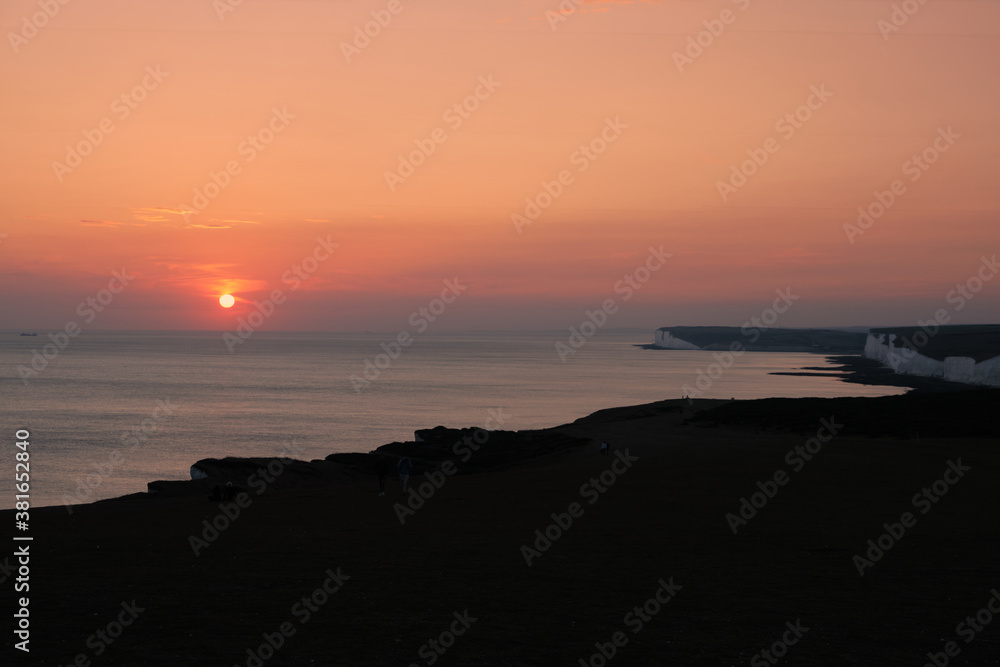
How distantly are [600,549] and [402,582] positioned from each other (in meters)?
5.66

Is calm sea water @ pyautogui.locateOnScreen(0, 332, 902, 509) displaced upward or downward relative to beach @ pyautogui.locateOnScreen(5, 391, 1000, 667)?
upward

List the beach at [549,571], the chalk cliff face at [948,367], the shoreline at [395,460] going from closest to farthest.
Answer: the beach at [549,571], the shoreline at [395,460], the chalk cliff face at [948,367]

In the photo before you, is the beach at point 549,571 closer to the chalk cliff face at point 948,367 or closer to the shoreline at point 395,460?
the shoreline at point 395,460

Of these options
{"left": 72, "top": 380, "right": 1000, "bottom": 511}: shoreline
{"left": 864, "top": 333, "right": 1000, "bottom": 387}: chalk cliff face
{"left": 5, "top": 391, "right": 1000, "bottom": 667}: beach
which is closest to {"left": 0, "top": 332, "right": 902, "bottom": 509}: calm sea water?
{"left": 72, "top": 380, "right": 1000, "bottom": 511}: shoreline

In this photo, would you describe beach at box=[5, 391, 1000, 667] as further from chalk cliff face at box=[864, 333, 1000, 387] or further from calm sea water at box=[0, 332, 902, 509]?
chalk cliff face at box=[864, 333, 1000, 387]

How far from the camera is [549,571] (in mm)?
17797

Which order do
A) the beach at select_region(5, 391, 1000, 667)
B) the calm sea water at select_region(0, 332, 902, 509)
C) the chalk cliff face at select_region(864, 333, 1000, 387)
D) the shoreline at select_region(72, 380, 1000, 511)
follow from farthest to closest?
1. the chalk cliff face at select_region(864, 333, 1000, 387)
2. the calm sea water at select_region(0, 332, 902, 509)
3. the shoreline at select_region(72, 380, 1000, 511)
4. the beach at select_region(5, 391, 1000, 667)

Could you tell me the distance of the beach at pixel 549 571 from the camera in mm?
12797

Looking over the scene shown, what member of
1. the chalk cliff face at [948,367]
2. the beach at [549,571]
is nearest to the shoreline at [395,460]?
the beach at [549,571]

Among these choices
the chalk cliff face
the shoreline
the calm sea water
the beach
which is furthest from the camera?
the chalk cliff face

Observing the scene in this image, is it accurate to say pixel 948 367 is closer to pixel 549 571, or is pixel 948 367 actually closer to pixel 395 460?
pixel 395 460

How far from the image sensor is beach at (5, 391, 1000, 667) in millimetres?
12797

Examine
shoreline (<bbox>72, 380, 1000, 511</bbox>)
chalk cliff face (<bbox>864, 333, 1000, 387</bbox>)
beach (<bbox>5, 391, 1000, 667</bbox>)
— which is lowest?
beach (<bbox>5, 391, 1000, 667</bbox>)

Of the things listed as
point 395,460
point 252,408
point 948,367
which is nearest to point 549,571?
point 395,460
